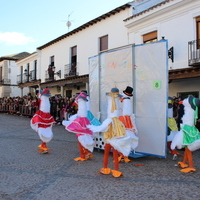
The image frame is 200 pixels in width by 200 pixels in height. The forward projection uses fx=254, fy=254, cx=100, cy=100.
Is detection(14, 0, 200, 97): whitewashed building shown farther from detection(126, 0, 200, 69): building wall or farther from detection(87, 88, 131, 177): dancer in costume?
detection(87, 88, 131, 177): dancer in costume

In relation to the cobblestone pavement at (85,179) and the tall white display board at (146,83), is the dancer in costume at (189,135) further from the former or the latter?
the tall white display board at (146,83)

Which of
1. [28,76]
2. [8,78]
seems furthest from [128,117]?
[8,78]

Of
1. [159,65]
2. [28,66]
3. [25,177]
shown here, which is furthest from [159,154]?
[28,66]

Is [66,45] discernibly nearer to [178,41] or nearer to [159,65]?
[178,41]

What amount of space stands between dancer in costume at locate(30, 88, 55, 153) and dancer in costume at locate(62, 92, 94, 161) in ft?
3.76

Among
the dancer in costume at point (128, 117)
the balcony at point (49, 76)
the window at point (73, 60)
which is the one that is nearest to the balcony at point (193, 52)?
the dancer in costume at point (128, 117)

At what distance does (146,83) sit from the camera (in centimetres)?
629

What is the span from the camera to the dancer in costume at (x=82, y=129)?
611 centimetres

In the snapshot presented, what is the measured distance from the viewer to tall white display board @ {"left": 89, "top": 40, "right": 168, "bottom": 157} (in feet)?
19.6

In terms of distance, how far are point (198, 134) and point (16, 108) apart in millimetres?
17879

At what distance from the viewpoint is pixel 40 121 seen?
715cm

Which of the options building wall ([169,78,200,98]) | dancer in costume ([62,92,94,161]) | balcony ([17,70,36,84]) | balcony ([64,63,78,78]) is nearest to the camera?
dancer in costume ([62,92,94,161])

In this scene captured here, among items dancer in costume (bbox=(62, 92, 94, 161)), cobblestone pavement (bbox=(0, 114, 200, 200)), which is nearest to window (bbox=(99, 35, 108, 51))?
dancer in costume (bbox=(62, 92, 94, 161))

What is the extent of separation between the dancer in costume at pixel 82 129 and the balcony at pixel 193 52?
22.6ft
